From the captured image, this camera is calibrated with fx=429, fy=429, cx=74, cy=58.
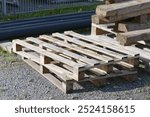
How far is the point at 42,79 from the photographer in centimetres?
575

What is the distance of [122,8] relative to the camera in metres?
5.68

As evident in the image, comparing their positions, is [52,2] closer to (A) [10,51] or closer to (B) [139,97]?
(A) [10,51]

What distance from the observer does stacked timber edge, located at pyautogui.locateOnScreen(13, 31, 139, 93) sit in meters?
5.26

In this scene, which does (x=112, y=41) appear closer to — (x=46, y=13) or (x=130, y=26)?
(x=130, y=26)

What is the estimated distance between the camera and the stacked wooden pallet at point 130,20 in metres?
5.53

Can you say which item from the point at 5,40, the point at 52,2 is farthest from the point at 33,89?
the point at 52,2

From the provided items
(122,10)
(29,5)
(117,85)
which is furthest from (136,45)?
(29,5)

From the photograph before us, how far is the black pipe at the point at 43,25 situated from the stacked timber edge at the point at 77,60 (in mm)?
1072

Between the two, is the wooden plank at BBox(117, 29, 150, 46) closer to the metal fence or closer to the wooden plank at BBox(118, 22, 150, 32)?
the wooden plank at BBox(118, 22, 150, 32)

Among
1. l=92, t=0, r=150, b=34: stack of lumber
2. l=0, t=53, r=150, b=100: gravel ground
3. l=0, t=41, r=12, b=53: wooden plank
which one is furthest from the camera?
l=0, t=41, r=12, b=53: wooden plank

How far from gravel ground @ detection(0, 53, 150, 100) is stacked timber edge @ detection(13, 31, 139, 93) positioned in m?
0.09

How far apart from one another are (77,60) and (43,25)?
8.19ft

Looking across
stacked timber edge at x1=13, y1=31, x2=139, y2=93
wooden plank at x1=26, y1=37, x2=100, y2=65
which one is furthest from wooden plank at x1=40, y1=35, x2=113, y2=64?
wooden plank at x1=26, y1=37, x2=100, y2=65

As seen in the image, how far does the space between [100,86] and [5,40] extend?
269cm
